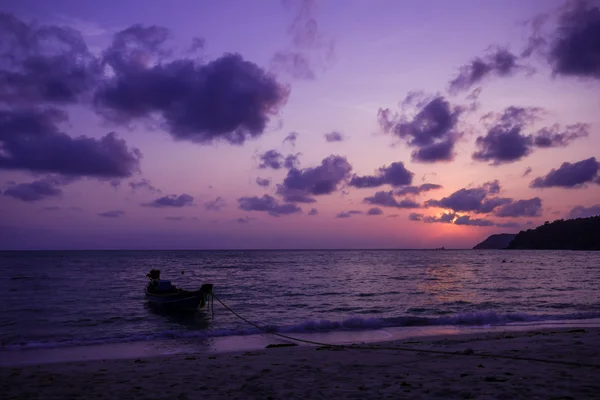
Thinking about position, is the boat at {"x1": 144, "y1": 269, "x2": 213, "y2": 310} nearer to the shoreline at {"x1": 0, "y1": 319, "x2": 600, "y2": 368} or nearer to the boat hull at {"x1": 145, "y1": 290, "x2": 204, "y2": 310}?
the boat hull at {"x1": 145, "y1": 290, "x2": 204, "y2": 310}

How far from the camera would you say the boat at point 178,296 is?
2677 centimetres

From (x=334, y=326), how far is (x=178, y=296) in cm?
1165

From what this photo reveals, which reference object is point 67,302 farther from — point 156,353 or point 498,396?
point 498,396

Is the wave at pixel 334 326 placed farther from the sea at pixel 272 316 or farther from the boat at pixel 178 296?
the boat at pixel 178 296

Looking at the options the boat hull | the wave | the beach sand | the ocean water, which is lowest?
the ocean water

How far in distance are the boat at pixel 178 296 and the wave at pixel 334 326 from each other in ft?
19.2

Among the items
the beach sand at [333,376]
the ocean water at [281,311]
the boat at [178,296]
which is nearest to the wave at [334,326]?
the ocean water at [281,311]

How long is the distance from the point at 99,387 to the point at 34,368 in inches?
A: 188

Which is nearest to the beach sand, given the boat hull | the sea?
the sea

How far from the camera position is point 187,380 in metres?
9.92

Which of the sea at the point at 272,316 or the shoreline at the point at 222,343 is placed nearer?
the shoreline at the point at 222,343

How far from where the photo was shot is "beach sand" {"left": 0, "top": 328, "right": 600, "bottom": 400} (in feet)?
27.5

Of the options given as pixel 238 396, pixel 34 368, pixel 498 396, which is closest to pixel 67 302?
pixel 34 368

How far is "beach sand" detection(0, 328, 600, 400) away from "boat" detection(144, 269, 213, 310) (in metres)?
13.1
